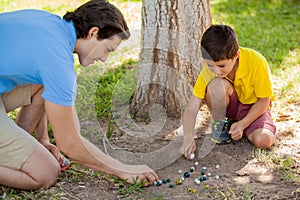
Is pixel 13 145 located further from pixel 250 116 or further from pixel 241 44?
Result: pixel 241 44

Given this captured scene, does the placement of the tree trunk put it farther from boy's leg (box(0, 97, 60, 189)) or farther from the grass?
boy's leg (box(0, 97, 60, 189))

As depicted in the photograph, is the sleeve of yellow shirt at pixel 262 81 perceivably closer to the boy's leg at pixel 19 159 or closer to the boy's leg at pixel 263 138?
the boy's leg at pixel 263 138

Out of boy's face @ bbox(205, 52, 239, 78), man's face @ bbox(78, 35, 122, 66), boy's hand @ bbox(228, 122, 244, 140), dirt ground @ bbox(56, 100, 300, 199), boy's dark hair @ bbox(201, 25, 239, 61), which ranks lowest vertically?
dirt ground @ bbox(56, 100, 300, 199)

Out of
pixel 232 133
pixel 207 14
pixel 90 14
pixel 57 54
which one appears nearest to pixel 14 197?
pixel 57 54

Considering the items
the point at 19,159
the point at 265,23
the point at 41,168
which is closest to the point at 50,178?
the point at 41,168

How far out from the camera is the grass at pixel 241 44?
311cm

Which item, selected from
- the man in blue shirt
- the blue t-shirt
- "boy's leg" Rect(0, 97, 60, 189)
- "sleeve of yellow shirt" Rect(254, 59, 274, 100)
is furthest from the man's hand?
"sleeve of yellow shirt" Rect(254, 59, 274, 100)

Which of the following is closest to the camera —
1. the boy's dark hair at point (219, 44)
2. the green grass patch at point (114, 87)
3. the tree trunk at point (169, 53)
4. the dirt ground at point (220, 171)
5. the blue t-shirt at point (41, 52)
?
the blue t-shirt at point (41, 52)

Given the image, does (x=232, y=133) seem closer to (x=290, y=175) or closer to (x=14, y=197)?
(x=290, y=175)

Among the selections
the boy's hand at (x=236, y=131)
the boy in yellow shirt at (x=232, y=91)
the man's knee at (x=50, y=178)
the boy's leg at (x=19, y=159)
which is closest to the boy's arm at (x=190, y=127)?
the boy in yellow shirt at (x=232, y=91)

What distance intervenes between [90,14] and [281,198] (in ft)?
5.00

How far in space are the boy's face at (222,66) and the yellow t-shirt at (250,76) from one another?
90 millimetres

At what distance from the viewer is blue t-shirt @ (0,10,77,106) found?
2.54 m

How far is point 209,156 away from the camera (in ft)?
11.2
